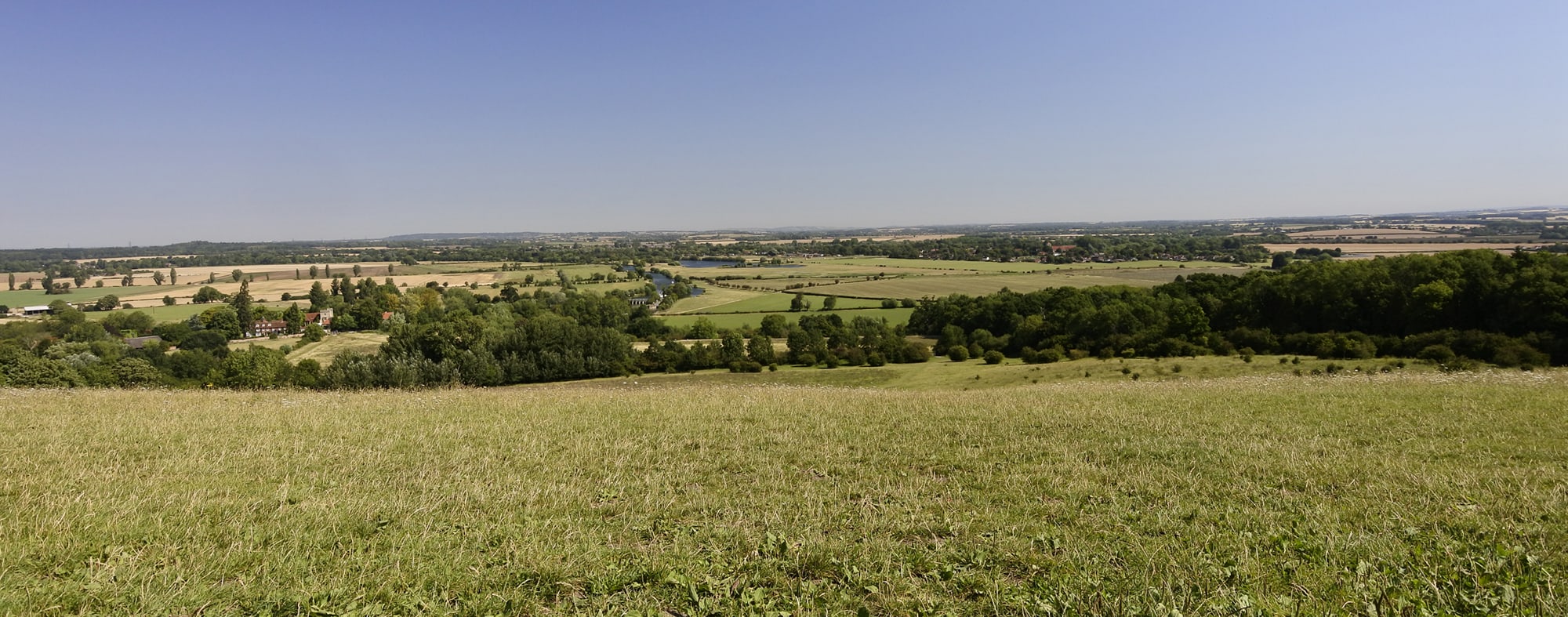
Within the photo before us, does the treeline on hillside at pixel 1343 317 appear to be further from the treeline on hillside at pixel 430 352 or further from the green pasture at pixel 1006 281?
the green pasture at pixel 1006 281

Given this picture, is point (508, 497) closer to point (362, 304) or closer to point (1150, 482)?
point (1150, 482)

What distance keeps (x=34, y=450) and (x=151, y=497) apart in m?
4.55

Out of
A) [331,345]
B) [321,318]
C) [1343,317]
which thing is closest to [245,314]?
[321,318]

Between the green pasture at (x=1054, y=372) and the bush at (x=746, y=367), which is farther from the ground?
the green pasture at (x=1054, y=372)

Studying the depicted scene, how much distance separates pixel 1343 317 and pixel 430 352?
2661 inches

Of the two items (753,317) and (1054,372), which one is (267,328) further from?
(1054,372)

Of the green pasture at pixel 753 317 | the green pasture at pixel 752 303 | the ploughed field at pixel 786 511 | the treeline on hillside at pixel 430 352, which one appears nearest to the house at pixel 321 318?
the treeline on hillside at pixel 430 352

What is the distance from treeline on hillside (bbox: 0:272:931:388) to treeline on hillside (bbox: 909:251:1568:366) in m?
12.8

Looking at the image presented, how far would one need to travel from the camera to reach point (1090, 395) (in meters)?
16.9

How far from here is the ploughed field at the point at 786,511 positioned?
4.52 metres

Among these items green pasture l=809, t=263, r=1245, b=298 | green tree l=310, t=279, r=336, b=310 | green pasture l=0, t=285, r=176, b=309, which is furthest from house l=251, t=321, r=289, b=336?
green pasture l=809, t=263, r=1245, b=298

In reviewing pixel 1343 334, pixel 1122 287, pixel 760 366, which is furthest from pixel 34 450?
pixel 1122 287

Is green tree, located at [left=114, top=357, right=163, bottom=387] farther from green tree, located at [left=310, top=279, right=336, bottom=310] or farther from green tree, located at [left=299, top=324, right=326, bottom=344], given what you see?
green tree, located at [left=310, top=279, right=336, bottom=310]

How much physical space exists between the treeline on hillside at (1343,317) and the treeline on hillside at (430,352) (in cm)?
1283
